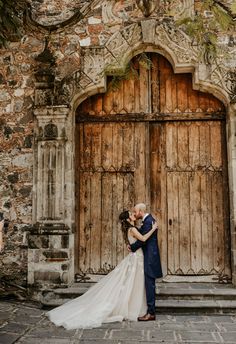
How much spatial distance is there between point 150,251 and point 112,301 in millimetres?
783

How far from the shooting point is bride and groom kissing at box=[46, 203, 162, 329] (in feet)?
17.0

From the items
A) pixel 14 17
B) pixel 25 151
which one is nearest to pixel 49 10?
pixel 14 17

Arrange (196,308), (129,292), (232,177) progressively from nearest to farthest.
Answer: (129,292) < (196,308) < (232,177)

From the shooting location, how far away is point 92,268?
21.4 ft

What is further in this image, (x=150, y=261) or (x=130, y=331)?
(x=150, y=261)

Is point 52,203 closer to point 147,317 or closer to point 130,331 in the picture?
point 147,317

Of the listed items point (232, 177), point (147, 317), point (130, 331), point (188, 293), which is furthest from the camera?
point (232, 177)

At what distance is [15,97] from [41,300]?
308cm

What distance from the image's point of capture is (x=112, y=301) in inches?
208

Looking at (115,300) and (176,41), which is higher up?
(176,41)

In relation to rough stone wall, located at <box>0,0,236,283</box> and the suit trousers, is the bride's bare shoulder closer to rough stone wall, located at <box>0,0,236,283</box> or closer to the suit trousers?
the suit trousers

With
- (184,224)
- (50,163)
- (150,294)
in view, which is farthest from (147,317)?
(50,163)

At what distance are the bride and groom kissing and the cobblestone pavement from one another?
16 centimetres

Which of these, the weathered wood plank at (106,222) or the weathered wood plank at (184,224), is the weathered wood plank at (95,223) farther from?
the weathered wood plank at (184,224)
